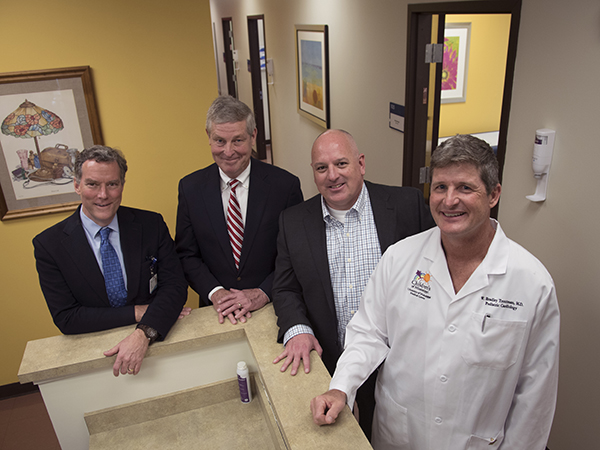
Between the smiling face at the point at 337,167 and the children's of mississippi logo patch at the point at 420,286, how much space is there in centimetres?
45

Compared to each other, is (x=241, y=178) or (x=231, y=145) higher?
(x=231, y=145)

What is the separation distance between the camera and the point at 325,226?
1.93m

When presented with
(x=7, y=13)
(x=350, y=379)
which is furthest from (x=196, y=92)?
(x=350, y=379)

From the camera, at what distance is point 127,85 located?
120 inches

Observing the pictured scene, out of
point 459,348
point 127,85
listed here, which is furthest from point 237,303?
point 127,85

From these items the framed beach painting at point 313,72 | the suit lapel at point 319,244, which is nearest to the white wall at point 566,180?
the suit lapel at point 319,244

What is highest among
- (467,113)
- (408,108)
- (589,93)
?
(589,93)

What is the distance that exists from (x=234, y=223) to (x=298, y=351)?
800 mm

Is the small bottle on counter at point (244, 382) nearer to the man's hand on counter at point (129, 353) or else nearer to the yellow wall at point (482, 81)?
the man's hand on counter at point (129, 353)

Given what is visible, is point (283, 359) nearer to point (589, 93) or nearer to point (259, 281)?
point (259, 281)

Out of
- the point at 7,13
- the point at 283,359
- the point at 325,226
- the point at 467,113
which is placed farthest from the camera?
the point at 467,113

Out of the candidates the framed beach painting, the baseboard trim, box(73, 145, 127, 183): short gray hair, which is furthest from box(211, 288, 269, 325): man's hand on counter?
the framed beach painting

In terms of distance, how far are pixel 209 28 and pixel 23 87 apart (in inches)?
47.4

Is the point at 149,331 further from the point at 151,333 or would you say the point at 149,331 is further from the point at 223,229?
the point at 223,229
